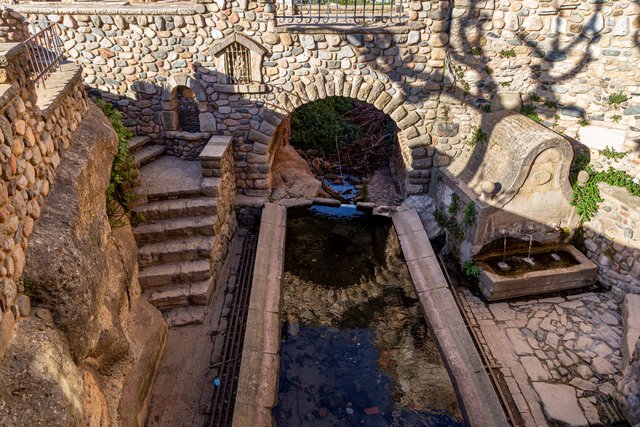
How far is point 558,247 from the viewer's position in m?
7.26

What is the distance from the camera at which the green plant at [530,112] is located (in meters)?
7.48

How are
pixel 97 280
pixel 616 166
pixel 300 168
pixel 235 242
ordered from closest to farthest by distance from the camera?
pixel 97 280 < pixel 616 166 < pixel 235 242 < pixel 300 168

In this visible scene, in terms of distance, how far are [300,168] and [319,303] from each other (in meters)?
4.73

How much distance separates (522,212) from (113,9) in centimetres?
768

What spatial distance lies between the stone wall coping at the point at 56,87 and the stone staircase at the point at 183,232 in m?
2.20

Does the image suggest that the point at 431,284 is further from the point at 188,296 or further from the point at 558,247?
the point at 188,296

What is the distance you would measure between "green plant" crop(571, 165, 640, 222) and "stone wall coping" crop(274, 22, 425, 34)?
12.4 feet

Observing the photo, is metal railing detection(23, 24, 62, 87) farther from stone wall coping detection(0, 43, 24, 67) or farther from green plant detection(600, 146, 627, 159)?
green plant detection(600, 146, 627, 159)

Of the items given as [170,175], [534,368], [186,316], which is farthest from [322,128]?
[534,368]

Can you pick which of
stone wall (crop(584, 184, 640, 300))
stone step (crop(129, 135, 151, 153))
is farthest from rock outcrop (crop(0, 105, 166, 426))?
stone wall (crop(584, 184, 640, 300))

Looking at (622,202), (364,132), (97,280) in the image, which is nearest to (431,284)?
(622,202)

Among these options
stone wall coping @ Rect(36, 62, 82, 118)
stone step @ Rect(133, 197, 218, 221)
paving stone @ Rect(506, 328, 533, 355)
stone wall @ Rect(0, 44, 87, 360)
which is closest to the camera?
stone wall @ Rect(0, 44, 87, 360)

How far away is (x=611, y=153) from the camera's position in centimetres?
689

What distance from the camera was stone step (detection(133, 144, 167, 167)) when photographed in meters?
8.08
